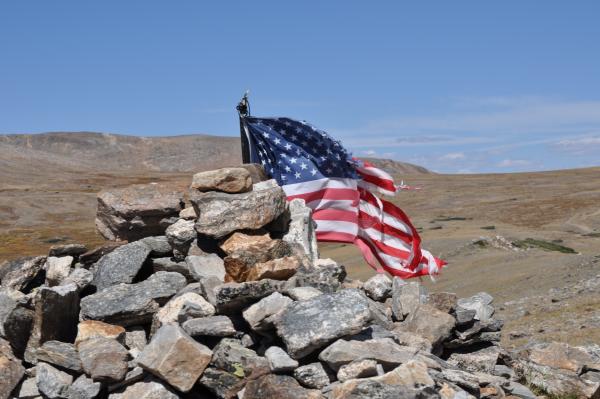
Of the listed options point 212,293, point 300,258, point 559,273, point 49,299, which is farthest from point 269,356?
point 559,273

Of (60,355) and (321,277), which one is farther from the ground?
(321,277)

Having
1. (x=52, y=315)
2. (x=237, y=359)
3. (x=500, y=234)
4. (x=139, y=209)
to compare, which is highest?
(x=139, y=209)

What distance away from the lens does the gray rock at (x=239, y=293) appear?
1000cm

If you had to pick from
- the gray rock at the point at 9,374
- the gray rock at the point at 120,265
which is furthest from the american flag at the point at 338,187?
the gray rock at the point at 9,374

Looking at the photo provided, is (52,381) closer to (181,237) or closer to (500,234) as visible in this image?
(181,237)

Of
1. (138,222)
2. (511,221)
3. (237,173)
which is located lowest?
(511,221)

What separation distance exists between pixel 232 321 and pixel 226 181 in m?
3.19

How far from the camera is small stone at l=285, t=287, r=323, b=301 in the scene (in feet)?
33.8

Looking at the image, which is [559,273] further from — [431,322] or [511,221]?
[511,221]

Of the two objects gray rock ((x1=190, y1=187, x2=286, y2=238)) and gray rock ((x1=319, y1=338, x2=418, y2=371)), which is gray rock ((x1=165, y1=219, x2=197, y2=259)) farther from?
gray rock ((x1=319, y1=338, x2=418, y2=371))

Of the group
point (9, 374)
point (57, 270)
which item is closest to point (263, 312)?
point (9, 374)

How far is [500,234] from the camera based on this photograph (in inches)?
1950

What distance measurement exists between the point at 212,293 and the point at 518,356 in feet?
18.2

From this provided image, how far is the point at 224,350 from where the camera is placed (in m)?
9.71
